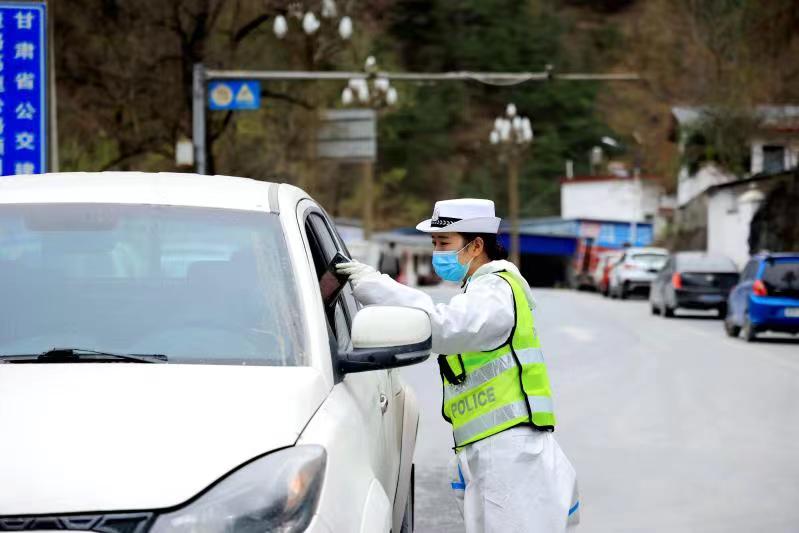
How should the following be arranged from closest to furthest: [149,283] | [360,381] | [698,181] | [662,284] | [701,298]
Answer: [149,283] → [360,381] → [701,298] → [662,284] → [698,181]

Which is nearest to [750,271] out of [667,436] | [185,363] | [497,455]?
[667,436]

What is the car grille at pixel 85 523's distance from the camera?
3.00 metres

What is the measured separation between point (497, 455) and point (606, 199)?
96.6 m

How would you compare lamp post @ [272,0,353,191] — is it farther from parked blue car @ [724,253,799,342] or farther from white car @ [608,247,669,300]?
white car @ [608,247,669,300]

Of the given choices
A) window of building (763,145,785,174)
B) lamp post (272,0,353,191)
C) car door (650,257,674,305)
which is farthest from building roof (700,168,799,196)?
lamp post (272,0,353,191)

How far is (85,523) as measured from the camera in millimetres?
3023

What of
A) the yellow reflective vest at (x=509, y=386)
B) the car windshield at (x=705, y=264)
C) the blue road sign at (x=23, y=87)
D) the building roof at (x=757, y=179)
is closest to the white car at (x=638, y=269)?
the building roof at (x=757, y=179)

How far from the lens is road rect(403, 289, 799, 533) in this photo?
8.17 meters

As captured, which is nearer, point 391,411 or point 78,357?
point 78,357

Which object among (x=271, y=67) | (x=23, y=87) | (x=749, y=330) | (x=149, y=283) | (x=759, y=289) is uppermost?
(x=271, y=67)

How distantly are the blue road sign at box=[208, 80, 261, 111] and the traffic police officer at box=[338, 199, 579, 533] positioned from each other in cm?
2235

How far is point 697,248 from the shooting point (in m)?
57.5

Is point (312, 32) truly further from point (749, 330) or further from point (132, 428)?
point (132, 428)

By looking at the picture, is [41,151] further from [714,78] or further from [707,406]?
[714,78]
